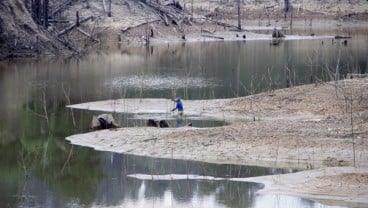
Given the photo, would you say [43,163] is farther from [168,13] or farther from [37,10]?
[168,13]

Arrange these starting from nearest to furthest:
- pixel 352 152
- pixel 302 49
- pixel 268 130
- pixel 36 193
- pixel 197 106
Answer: pixel 36 193, pixel 352 152, pixel 268 130, pixel 197 106, pixel 302 49

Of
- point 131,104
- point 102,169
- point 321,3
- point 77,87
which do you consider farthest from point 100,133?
point 321,3

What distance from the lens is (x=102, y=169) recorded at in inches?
1079

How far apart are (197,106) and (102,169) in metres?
13.6

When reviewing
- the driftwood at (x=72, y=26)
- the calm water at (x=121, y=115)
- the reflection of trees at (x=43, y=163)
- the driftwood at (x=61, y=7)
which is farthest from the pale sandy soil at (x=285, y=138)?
the driftwood at (x=61, y=7)

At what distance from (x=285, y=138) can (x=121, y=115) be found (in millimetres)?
11305

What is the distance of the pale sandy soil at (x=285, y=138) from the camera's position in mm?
23953

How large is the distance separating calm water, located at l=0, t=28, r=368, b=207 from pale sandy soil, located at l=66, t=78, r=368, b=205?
37.1 inches

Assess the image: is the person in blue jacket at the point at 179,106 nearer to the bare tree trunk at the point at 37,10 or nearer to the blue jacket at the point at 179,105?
Answer: the blue jacket at the point at 179,105

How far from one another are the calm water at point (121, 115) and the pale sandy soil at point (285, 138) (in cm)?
94

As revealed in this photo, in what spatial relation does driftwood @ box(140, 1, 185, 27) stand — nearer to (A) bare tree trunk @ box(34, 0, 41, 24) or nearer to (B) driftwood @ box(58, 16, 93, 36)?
(B) driftwood @ box(58, 16, 93, 36)

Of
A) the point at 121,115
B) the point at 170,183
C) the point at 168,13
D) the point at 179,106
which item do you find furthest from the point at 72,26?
the point at 170,183

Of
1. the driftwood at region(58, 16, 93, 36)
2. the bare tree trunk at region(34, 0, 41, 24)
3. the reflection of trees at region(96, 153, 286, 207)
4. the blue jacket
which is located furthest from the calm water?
the bare tree trunk at region(34, 0, 41, 24)

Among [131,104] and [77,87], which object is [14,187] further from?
[77,87]
